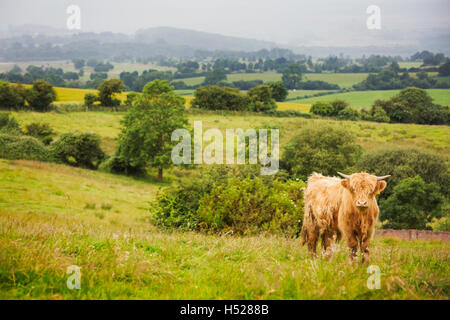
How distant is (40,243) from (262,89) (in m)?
93.7

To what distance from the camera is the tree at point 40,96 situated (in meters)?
66.2

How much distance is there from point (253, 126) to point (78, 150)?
→ 3040cm

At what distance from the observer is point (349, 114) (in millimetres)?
85625

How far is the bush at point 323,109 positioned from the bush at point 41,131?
6532 cm

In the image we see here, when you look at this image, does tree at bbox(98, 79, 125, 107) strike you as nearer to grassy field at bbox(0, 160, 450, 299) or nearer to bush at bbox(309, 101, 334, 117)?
bush at bbox(309, 101, 334, 117)

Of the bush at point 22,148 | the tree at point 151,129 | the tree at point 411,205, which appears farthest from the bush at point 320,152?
the bush at point 22,148

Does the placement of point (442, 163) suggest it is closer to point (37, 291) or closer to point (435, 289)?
point (435, 289)

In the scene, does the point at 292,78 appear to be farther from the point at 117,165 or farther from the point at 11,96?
the point at 117,165

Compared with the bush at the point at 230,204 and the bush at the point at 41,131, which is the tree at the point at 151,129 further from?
the bush at the point at 230,204

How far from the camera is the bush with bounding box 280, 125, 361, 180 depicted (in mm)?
Result: 38719

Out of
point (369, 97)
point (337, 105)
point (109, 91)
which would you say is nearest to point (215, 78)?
point (369, 97)

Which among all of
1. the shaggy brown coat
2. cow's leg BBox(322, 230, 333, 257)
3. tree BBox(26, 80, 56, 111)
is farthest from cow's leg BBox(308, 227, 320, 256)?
tree BBox(26, 80, 56, 111)

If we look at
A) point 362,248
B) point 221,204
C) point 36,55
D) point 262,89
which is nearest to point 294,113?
point 262,89

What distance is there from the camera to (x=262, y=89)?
3794 inches
